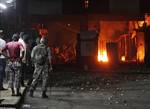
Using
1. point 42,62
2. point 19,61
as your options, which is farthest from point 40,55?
point 19,61

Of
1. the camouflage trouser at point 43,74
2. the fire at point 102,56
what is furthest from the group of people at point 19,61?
the fire at point 102,56

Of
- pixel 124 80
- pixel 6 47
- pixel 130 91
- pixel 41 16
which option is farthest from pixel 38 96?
pixel 41 16

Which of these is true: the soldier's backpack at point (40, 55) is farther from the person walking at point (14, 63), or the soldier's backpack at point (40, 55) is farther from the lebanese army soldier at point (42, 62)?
the person walking at point (14, 63)

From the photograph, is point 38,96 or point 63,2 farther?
point 63,2

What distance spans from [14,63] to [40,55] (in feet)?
4.21

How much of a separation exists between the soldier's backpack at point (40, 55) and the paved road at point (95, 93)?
54.3 inches

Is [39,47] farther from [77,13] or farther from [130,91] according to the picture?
[77,13]

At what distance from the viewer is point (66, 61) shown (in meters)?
36.2

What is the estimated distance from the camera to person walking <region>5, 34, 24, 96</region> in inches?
649

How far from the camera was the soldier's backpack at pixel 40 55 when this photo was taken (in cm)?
1741

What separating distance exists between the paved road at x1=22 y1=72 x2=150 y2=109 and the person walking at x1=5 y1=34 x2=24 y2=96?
0.73 metres

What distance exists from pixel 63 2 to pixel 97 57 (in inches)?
230

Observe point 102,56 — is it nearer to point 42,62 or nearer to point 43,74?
point 42,62

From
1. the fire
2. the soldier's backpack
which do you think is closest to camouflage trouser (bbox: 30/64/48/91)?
the soldier's backpack
